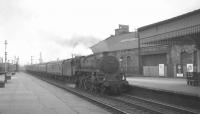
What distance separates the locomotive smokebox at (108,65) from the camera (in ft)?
58.0

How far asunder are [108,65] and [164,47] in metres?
18.8

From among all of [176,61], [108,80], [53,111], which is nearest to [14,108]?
[53,111]

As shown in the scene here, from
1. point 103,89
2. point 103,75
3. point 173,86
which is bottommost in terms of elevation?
point 103,89

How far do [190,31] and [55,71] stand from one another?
74.0ft

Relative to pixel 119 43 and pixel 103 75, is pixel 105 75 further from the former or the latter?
pixel 119 43

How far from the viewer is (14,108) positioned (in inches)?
472

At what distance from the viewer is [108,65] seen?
1792 centimetres

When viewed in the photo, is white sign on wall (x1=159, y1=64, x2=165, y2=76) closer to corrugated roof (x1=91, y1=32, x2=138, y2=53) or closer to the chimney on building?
corrugated roof (x1=91, y1=32, x2=138, y2=53)

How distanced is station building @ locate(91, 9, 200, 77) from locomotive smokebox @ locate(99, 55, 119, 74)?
2.05 metres

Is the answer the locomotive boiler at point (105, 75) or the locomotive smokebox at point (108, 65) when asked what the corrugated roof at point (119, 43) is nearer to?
the locomotive boiler at point (105, 75)

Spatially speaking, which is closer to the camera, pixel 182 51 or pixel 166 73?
pixel 182 51

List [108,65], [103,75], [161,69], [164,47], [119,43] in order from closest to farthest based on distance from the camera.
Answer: [103,75], [108,65], [164,47], [161,69], [119,43]

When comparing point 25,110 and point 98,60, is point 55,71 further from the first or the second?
point 25,110

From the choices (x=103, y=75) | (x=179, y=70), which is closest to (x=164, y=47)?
(x=179, y=70)
